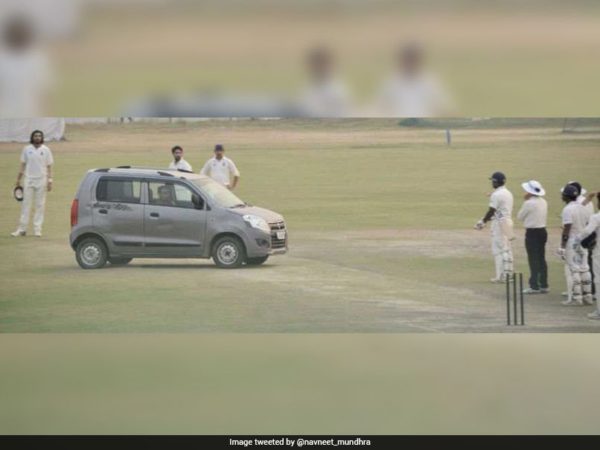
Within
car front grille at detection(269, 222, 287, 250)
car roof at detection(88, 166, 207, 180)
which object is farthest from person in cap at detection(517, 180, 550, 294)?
car roof at detection(88, 166, 207, 180)

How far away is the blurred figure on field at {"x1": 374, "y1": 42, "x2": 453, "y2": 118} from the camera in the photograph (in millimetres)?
13875

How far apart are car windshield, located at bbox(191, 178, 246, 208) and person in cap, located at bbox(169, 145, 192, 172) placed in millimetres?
190

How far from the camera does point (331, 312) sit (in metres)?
14.5

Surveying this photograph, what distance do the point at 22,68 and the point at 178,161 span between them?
1.77 meters

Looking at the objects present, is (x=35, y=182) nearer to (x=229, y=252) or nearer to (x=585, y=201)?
(x=229, y=252)

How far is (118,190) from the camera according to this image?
1491cm

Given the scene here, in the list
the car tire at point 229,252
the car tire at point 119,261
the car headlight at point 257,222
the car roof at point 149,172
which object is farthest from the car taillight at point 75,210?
the car headlight at point 257,222

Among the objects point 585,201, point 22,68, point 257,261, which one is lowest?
point 257,261

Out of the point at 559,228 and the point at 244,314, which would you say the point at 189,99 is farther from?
the point at 559,228

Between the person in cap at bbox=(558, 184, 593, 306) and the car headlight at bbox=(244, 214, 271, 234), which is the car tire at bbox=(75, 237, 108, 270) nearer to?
the car headlight at bbox=(244, 214, 271, 234)

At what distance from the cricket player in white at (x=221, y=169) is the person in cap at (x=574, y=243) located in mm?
2749

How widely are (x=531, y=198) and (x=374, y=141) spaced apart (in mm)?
1388

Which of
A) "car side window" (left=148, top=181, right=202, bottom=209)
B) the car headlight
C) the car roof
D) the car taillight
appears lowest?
the car headlight

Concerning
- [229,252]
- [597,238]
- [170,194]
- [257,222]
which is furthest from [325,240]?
[597,238]
